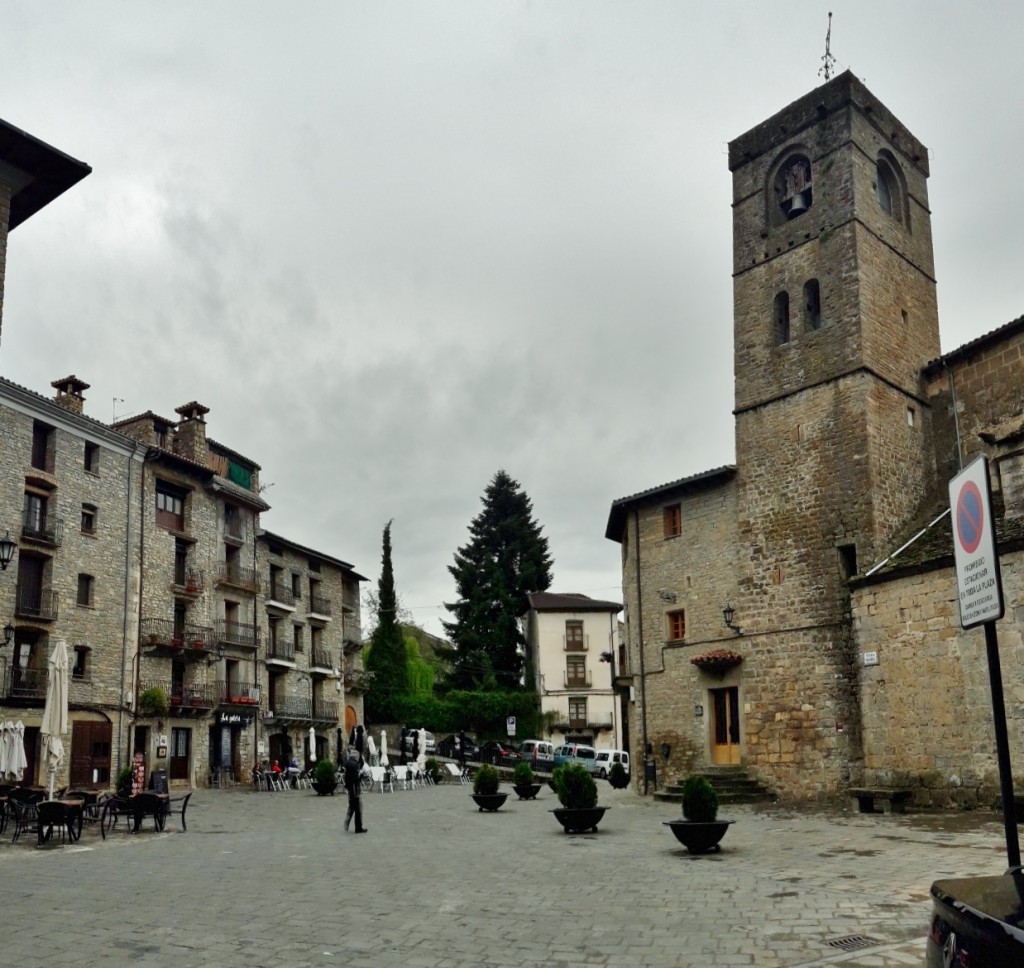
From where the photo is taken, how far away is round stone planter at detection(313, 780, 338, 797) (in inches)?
1115

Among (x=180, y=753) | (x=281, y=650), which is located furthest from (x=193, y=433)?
(x=180, y=753)

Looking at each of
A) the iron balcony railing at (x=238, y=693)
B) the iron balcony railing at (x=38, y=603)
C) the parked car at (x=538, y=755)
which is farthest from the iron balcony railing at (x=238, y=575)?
the parked car at (x=538, y=755)

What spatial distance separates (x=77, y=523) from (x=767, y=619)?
20.9 m

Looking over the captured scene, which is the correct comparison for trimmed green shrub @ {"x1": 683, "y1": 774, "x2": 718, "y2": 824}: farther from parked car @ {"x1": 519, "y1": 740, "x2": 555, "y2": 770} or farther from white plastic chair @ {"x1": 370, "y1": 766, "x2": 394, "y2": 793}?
parked car @ {"x1": 519, "y1": 740, "x2": 555, "y2": 770}

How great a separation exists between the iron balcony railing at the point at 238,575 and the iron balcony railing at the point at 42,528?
25.4 feet

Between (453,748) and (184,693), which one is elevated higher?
(184,693)

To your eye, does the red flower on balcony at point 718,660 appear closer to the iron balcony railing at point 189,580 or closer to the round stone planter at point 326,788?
the round stone planter at point 326,788

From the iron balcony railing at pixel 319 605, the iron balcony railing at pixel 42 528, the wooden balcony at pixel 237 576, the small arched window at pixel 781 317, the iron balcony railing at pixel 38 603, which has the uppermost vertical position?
the small arched window at pixel 781 317

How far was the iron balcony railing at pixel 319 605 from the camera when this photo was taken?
42750 millimetres

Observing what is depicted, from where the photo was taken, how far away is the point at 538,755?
4328 centimetres

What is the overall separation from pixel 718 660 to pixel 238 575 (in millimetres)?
20966

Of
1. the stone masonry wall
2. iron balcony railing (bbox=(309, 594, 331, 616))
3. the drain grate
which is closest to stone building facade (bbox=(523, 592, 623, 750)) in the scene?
iron balcony railing (bbox=(309, 594, 331, 616))

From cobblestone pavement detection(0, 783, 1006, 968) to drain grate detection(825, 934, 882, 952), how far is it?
3 centimetres

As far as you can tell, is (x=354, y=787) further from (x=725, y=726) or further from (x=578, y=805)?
(x=725, y=726)
